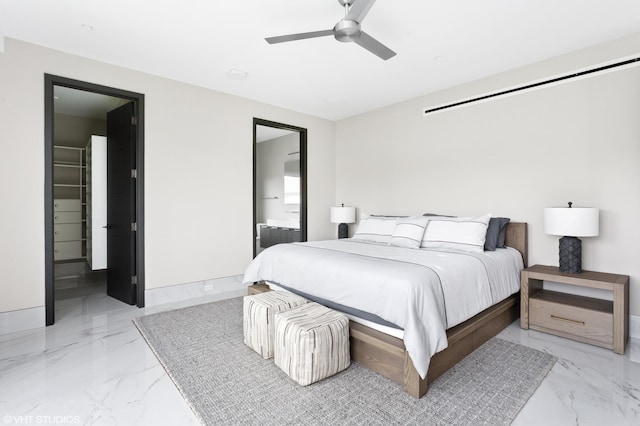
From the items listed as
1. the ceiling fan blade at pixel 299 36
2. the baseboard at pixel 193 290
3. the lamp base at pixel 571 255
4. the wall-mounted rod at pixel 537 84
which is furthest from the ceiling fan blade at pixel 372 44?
the baseboard at pixel 193 290

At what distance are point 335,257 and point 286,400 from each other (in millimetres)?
1169

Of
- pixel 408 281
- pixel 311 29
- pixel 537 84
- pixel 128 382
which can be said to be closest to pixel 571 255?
pixel 537 84

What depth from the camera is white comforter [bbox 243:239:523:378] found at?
1938 millimetres

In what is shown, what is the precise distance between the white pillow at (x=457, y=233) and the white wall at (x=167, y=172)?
2320 mm

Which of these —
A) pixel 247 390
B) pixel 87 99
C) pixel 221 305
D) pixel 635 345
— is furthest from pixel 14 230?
pixel 635 345

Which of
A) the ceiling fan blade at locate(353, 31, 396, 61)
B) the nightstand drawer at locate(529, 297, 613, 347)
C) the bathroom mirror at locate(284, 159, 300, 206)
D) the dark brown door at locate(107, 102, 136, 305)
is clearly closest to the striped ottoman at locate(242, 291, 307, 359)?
the dark brown door at locate(107, 102, 136, 305)

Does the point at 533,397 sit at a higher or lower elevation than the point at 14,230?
lower

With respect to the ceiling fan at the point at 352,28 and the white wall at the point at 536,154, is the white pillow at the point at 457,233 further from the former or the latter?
the ceiling fan at the point at 352,28

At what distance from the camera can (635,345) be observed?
2.63 meters

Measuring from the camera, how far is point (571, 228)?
278 cm

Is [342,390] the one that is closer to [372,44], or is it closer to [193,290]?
[372,44]

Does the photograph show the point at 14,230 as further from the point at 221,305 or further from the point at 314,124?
the point at 314,124

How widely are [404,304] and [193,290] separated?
297cm

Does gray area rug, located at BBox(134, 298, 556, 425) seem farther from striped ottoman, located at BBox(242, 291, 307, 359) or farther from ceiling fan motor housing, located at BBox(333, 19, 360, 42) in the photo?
ceiling fan motor housing, located at BBox(333, 19, 360, 42)
